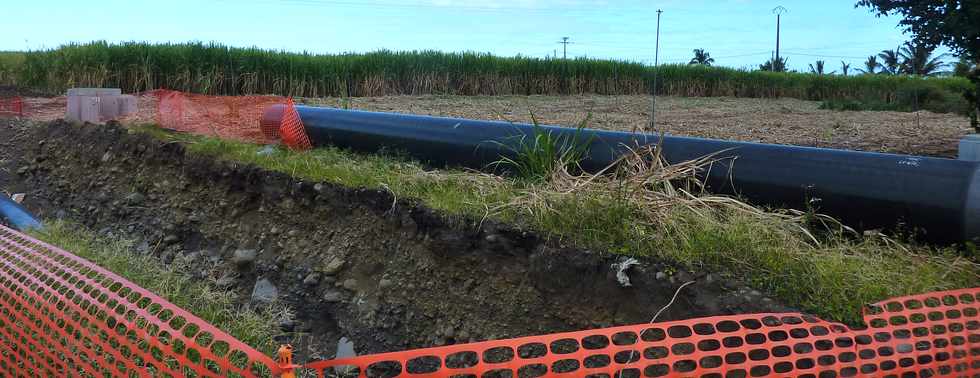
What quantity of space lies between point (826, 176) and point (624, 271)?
1280 mm

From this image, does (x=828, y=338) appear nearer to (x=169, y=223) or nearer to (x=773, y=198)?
(x=773, y=198)

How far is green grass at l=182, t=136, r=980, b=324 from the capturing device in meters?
2.74

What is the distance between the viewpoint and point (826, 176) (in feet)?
11.4

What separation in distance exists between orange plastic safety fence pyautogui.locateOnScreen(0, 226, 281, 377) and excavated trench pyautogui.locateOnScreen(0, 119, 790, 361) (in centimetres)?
63

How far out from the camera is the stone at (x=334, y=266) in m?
3.98

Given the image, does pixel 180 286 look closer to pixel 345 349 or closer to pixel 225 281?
pixel 225 281

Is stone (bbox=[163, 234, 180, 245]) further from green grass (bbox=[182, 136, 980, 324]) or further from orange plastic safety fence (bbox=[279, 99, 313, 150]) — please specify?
green grass (bbox=[182, 136, 980, 324])

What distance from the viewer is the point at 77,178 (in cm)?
666

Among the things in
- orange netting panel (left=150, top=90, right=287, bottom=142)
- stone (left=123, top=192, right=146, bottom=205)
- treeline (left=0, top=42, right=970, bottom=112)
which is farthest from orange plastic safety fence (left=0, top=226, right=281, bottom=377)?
treeline (left=0, top=42, right=970, bottom=112)

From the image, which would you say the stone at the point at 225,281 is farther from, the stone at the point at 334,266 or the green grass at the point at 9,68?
the green grass at the point at 9,68

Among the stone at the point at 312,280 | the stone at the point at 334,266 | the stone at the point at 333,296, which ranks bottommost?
the stone at the point at 333,296

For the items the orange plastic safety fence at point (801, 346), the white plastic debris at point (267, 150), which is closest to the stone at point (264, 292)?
the white plastic debris at point (267, 150)

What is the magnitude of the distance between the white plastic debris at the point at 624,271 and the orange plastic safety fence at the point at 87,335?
1510 millimetres

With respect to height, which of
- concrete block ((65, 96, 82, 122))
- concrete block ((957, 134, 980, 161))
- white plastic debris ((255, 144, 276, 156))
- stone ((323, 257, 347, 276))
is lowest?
stone ((323, 257, 347, 276))
